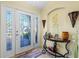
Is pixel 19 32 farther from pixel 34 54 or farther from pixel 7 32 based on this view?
pixel 34 54

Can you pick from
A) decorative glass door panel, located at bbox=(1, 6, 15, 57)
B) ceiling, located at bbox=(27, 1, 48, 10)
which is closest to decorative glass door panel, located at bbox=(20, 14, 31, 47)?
decorative glass door panel, located at bbox=(1, 6, 15, 57)

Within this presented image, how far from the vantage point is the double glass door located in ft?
11.8

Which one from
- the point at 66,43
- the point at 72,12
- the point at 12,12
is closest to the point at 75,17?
the point at 72,12

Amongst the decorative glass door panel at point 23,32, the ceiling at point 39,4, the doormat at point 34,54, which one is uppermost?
the ceiling at point 39,4

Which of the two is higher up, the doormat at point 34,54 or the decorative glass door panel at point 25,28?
the decorative glass door panel at point 25,28

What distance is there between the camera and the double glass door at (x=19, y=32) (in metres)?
3.58

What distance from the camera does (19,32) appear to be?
3840 millimetres

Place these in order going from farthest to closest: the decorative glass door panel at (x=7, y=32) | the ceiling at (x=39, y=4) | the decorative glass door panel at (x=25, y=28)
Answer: the decorative glass door panel at (x=25, y=28)
the ceiling at (x=39, y=4)
the decorative glass door panel at (x=7, y=32)

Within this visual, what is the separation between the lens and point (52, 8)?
364cm

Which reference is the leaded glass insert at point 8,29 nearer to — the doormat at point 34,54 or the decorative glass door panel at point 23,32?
A: the decorative glass door panel at point 23,32

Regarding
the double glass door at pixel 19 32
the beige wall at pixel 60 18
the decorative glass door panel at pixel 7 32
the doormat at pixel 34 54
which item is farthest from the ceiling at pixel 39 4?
the doormat at pixel 34 54

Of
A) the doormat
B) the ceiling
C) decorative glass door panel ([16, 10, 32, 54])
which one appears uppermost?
the ceiling

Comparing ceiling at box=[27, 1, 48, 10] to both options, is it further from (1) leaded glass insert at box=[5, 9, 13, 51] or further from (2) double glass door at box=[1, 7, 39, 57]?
(1) leaded glass insert at box=[5, 9, 13, 51]

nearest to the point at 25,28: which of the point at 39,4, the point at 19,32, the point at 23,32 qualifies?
the point at 23,32
